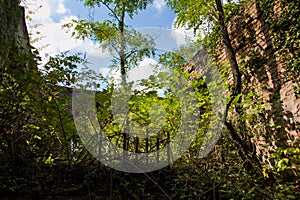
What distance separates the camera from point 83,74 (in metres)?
3.36

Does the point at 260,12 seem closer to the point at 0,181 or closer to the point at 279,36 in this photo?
the point at 279,36

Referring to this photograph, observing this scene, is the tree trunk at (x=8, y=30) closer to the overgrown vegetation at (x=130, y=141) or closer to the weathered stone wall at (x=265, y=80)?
the overgrown vegetation at (x=130, y=141)

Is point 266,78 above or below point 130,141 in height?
above

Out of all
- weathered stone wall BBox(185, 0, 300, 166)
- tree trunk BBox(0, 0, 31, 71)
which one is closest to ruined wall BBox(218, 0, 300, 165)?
weathered stone wall BBox(185, 0, 300, 166)

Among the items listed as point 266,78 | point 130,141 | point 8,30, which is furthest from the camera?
point 266,78

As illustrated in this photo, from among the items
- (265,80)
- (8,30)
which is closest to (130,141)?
(8,30)

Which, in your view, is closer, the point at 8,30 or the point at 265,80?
the point at 8,30

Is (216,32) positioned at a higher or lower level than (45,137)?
higher

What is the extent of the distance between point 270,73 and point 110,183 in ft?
8.70

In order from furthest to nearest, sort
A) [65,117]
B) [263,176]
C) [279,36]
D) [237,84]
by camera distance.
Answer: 1. [237,84]
2. [279,36]
3. [263,176]
4. [65,117]

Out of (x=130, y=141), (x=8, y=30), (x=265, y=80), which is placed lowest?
(x=130, y=141)

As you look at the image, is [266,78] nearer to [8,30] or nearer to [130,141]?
[130,141]

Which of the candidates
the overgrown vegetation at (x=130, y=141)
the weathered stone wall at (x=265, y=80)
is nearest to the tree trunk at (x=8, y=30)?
the overgrown vegetation at (x=130, y=141)

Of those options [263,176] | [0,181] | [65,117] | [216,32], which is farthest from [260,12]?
[0,181]
